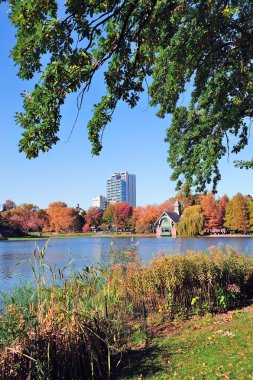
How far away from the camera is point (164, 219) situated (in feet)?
283

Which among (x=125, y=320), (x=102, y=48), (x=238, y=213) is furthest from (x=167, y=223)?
(x=102, y=48)

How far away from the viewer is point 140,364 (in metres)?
5.96

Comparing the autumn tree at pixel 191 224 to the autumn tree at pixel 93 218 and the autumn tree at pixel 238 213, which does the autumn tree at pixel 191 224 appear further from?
the autumn tree at pixel 93 218

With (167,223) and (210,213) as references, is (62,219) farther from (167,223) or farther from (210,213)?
(210,213)

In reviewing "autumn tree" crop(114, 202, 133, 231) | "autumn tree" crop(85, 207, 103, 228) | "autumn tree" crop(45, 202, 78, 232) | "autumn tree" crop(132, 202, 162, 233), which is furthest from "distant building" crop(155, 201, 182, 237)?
"autumn tree" crop(45, 202, 78, 232)

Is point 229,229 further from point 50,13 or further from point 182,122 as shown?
point 50,13

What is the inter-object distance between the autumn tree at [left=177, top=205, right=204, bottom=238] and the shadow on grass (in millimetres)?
61943

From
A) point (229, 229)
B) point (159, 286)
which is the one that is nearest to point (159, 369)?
point (159, 286)

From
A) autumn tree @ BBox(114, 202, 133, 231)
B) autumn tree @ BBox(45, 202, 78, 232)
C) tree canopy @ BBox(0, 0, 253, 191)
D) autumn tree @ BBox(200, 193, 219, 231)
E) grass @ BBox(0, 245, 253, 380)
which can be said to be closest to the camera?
tree canopy @ BBox(0, 0, 253, 191)

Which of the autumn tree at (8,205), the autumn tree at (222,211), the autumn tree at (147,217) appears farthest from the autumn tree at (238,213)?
the autumn tree at (8,205)

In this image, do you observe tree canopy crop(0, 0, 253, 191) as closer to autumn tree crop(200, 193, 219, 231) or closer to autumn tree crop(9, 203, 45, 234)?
Answer: autumn tree crop(200, 193, 219, 231)

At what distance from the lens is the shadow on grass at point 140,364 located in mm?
5527

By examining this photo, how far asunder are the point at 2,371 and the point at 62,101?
3475 millimetres

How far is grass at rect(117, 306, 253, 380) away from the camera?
5.20 m
